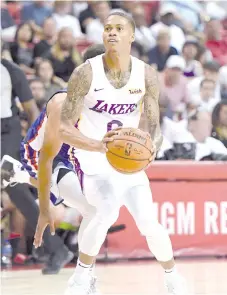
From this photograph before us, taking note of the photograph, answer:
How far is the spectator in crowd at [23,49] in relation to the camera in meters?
12.0

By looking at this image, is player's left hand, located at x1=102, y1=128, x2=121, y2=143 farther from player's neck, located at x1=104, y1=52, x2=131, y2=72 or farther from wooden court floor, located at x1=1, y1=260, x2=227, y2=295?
wooden court floor, located at x1=1, y1=260, x2=227, y2=295

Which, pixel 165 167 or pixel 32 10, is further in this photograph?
pixel 32 10

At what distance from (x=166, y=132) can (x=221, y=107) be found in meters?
0.67

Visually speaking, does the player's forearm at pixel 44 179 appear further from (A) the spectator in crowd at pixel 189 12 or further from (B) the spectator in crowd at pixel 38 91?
(A) the spectator in crowd at pixel 189 12

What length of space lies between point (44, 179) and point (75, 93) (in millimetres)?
708

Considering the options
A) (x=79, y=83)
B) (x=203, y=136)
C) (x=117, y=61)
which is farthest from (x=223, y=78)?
(x=79, y=83)

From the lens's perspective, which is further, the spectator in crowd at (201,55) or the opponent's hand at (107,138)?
the spectator in crowd at (201,55)

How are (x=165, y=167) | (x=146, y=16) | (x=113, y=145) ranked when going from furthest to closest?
(x=146, y=16) → (x=165, y=167) → (x=113, y=145)

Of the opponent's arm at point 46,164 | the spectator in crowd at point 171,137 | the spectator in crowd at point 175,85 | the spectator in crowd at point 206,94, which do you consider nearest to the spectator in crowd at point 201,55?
the spectator in crowd at point 175,85

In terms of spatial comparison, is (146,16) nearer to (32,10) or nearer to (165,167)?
(32,10)

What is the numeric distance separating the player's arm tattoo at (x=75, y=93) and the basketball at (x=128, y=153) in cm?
38

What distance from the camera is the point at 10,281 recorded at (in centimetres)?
761

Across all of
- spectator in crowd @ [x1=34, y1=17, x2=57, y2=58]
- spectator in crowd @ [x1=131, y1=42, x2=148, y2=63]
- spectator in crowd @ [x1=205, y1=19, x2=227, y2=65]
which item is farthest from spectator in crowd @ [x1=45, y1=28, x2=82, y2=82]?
spectator in crowd @ [x1=205, y1=19, x2=227, y2=65]

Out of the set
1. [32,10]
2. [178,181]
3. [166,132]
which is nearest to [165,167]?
[178,181]
